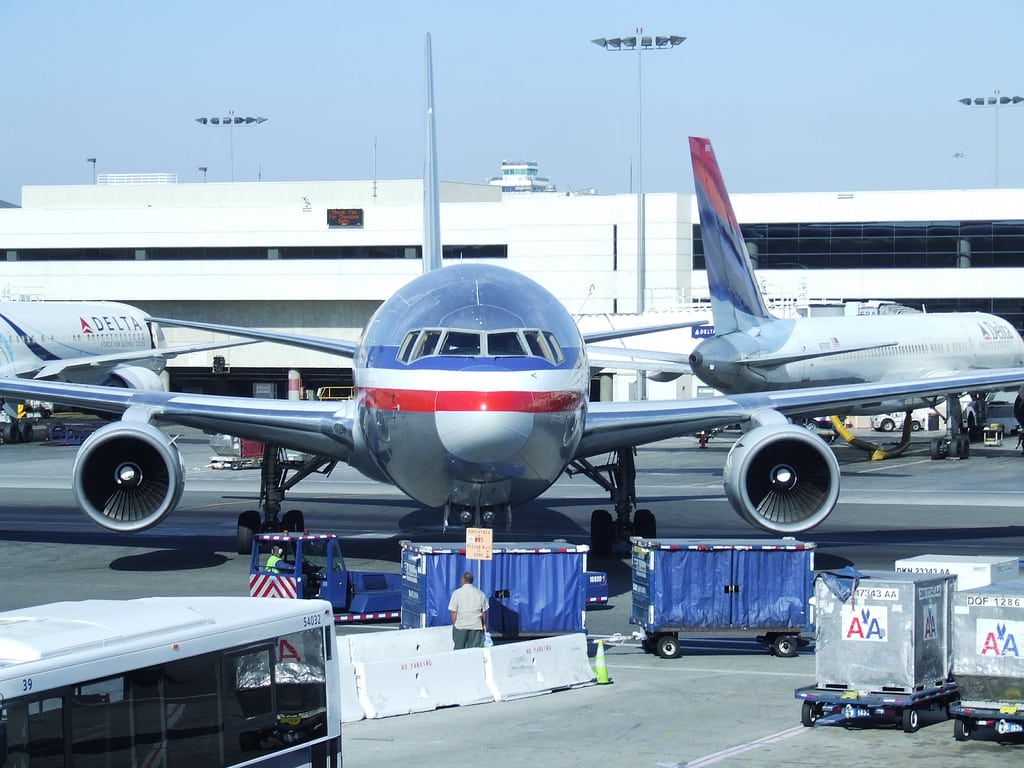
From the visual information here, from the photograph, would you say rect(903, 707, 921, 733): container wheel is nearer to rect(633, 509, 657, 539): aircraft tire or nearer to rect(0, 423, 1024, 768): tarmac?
rect(0, 423, 1024, 768): tarmac

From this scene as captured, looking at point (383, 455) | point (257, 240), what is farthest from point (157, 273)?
point (383, 455)

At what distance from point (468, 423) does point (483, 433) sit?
248 mm

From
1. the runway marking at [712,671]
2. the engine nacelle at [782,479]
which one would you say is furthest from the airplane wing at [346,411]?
the runway marking at [712,671]

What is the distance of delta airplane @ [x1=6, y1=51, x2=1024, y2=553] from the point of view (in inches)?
789

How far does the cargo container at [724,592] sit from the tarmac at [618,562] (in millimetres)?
435

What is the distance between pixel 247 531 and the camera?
29.0 metres

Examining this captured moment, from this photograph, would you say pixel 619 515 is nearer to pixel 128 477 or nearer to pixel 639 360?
pixel 128 477

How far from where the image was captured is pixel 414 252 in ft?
259

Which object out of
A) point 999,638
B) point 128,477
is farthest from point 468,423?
point 128,477

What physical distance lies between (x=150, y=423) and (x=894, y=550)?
1482 centimetres

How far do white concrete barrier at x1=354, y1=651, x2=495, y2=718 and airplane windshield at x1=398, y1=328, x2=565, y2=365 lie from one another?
468 cm

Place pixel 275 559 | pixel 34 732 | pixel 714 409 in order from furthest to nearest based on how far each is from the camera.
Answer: pixel 714 409 → pixel 275 559 → pixel 34 732

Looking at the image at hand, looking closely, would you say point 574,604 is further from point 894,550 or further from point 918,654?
point 894,550

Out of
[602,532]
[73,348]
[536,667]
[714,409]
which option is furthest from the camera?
[73,348]
